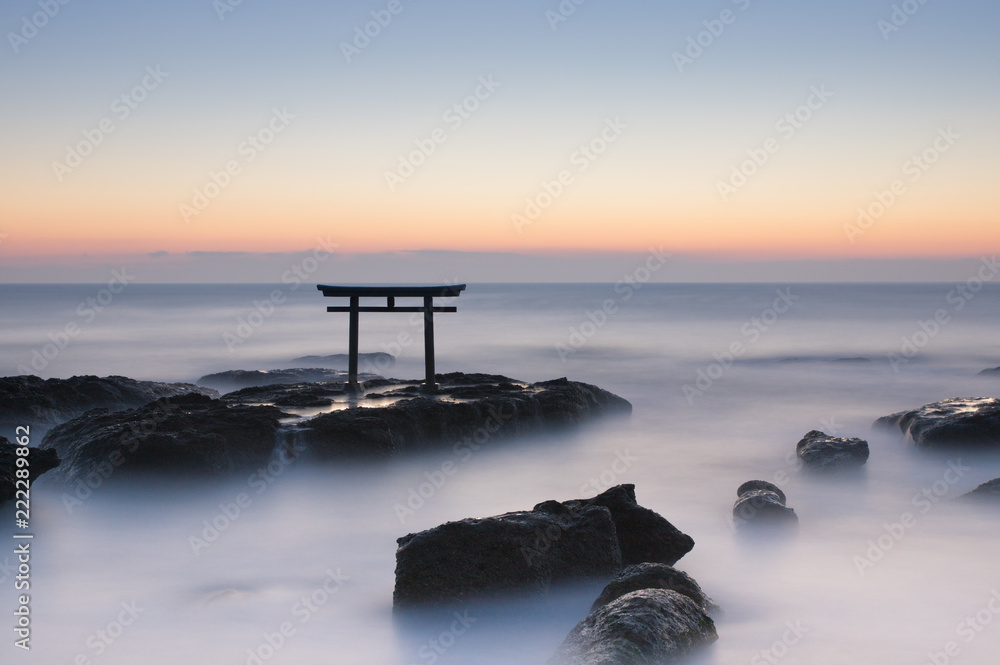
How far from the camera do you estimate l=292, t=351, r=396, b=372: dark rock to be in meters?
25.8

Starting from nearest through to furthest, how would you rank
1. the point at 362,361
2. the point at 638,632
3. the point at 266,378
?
the point at 638,632 < the point at 266,378 < the point at 362,361

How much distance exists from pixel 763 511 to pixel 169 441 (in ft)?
24.3

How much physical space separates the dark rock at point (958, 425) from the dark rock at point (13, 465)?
1247cm

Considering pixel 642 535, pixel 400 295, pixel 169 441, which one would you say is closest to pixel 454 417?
pixel 400 295

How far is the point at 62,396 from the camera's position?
13.6 metres

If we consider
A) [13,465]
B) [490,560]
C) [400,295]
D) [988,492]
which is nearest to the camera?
[490,560]

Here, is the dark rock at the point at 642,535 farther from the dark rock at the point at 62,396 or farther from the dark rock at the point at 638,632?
the dark rock at the point at 62,396

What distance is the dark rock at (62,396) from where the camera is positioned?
12.7m

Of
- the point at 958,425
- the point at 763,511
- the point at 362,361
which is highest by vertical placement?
the point at 362,361

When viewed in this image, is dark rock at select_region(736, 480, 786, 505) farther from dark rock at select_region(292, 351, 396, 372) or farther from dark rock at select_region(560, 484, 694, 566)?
dark rock at select_region(292, 351, 396, 372)

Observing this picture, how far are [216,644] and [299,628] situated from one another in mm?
655

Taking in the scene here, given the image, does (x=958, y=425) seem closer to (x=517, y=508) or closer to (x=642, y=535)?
(x=517, y=508)

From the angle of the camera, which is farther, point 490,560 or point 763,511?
point 763,511

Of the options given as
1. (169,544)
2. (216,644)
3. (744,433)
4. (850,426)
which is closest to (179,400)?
(169,544)
